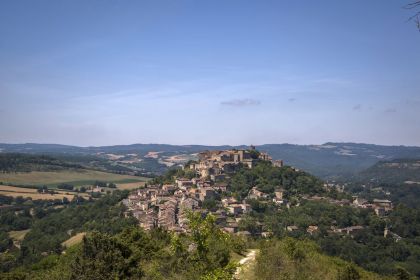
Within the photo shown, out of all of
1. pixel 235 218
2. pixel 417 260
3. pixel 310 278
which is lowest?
pixel 417 260

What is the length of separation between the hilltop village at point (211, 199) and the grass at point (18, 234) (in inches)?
862

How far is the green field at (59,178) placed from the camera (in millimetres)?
137788

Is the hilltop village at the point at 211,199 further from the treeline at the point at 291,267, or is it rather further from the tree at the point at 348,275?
the tree at the point at 348,275

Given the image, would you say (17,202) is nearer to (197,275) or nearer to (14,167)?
(14,167)

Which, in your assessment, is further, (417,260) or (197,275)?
(417,260)

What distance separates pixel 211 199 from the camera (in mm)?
84750

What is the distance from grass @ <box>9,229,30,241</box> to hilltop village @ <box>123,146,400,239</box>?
21890 mm

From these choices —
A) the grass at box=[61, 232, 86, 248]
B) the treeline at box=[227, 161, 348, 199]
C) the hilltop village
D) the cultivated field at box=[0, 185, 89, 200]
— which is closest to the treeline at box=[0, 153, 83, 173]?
the cultivated field at box=[0, 185, 89, 200]

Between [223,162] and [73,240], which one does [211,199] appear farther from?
[73,240]

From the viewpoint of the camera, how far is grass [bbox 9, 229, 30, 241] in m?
83.6

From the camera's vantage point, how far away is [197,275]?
2016 centimetres

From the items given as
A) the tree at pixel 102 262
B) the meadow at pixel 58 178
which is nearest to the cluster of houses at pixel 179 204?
the tree at pixel 102 262

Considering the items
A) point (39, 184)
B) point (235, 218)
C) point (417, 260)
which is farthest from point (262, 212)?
point (39, 184)

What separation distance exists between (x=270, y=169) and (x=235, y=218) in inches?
1052
